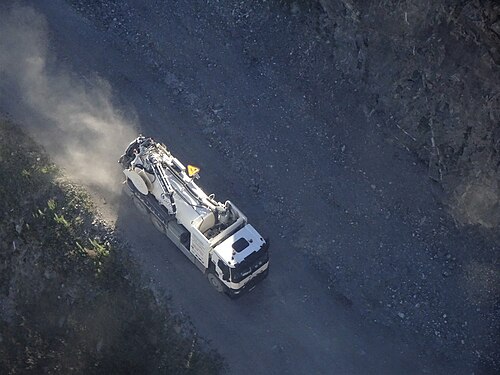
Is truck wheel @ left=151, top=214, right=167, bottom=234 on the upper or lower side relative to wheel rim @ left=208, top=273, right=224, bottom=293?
upper

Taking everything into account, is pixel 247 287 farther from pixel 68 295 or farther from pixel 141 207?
pixel 68 295

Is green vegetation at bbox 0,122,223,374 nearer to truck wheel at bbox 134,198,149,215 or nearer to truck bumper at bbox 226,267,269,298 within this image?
truck wheel at bbox 134,198,149,215

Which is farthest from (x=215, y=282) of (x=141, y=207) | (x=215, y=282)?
(x=141, y=207)

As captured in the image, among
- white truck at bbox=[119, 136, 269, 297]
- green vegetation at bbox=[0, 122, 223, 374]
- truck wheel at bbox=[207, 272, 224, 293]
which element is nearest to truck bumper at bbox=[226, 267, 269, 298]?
white truck at bbox=[119, 136, 269, 297]

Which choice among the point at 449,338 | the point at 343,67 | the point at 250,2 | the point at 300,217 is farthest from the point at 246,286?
the point at 250,2

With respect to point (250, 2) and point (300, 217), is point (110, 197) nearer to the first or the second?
point (300, 217)

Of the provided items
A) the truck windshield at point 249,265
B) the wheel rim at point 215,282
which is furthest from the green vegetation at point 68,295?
the truck windshield at point 249,265

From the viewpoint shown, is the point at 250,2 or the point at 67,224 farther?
the point at 250,2
